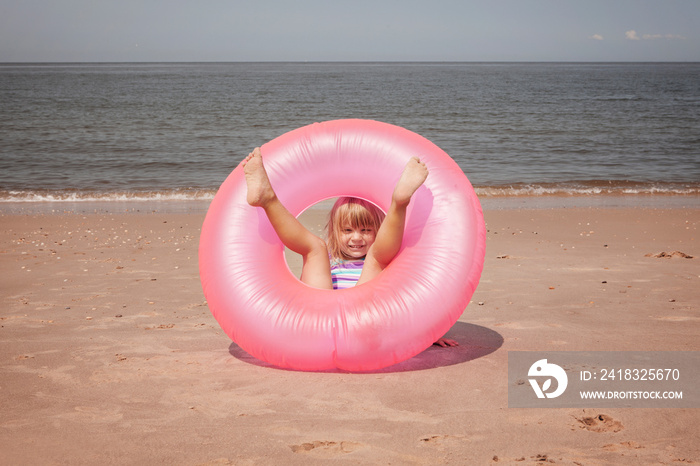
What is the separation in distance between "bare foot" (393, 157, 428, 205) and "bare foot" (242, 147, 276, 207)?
0.68 m

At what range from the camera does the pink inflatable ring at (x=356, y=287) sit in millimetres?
3314

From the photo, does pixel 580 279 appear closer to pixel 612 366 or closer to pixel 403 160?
pixel 612 366

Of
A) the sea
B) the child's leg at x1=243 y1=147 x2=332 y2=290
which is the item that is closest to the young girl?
the child's leg at x1=243 y1=147 x2=332 y2=290

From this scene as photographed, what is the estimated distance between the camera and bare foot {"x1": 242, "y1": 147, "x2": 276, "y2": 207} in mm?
3420

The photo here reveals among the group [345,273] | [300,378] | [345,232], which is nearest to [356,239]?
[345,232]

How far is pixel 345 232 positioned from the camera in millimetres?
4145

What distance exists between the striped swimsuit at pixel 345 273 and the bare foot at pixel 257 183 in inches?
34.1

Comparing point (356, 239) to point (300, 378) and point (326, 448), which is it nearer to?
point (300, 378)

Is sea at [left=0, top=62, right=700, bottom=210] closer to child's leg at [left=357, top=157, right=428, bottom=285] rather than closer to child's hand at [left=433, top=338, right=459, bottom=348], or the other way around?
child's hand at [left=433, top=338, right=459, bottom=348]

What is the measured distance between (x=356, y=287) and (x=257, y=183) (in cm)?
77

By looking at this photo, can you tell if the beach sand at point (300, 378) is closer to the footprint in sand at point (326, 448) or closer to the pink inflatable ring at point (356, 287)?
the footprint in sand at point (326, 448)

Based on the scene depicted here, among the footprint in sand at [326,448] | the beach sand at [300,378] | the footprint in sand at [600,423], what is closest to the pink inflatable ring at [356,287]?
the beach sand at [300,378]

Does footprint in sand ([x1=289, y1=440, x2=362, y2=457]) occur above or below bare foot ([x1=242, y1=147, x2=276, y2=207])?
below

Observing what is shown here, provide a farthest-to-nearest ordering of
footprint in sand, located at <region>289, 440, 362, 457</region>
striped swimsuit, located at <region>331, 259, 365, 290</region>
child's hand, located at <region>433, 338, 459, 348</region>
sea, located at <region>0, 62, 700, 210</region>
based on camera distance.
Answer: sea, located at <region>0, 62, 700, 210</region> < striped swimsuit, located at <region>331, 259, 365, 290</region> < child's hand, located at <region>433, 338, 459, 348</region> < footprint in sand, located at <region>289, 440, 362, 457</region>
